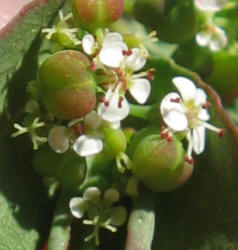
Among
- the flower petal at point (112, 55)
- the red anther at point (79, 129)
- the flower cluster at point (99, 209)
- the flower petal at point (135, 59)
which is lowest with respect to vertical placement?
the flower cluster at point (99, 209)

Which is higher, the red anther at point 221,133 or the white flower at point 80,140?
the white flower at point 80,140

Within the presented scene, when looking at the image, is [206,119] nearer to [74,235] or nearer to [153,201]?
[153,201]

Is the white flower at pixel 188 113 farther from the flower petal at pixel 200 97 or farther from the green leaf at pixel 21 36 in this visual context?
the green leaf at pixel 21 36

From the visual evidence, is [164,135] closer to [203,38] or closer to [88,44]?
[88,44]

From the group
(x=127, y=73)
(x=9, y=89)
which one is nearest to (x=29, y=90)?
(x=9, y=89)

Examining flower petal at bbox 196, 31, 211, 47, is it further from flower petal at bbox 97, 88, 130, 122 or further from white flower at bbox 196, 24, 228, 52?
flower petal at bbox 97, 88, 130, 122

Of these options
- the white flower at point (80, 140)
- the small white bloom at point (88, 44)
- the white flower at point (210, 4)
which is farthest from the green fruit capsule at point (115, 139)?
the white flower at point (210, 4)

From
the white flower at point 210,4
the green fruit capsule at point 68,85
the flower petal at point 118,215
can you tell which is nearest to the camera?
the green fruit capsule at point 68,85

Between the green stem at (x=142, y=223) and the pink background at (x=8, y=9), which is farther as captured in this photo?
the pink background at (x=8, y=9)
